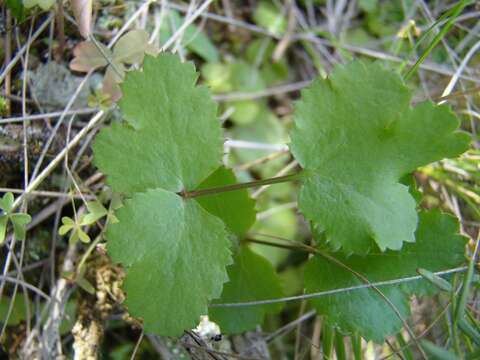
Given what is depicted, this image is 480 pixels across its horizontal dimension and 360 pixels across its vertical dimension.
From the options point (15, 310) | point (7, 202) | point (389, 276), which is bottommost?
point (15, 310)

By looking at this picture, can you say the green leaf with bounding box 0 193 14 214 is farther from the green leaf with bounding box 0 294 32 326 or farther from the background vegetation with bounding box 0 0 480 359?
the green leaf with bounding box 0 294 32 326

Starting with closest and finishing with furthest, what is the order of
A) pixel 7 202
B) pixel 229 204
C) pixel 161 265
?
pixel 161 265
pixel 7 202
pixel 229 204

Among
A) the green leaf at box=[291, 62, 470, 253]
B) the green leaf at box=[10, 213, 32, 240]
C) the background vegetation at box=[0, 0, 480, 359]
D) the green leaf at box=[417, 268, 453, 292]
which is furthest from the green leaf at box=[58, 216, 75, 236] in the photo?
the green leaf at box=[417, 268, 453, 292]

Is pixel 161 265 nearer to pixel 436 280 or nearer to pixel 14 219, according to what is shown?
pixel 14 219

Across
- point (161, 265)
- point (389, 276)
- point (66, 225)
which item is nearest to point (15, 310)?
point (66, 225)

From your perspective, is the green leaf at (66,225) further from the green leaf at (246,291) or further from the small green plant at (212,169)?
the green leaf at (246,291)

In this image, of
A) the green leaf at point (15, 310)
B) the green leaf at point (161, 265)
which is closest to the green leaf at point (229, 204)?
the green leaf at point (161, 265)
